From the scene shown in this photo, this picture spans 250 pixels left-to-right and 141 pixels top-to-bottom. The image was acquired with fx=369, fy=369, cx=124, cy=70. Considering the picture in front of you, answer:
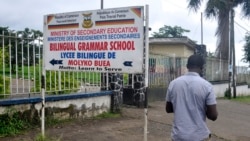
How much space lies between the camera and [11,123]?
6543 millimetres

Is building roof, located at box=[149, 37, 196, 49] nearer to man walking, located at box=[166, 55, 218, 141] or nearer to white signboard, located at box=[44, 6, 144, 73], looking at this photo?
white signboard, located at box=[44, 6, 144, 73]

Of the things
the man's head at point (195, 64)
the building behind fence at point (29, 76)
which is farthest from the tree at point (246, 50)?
the man's head at point (195, 64)

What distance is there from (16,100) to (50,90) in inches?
40.9

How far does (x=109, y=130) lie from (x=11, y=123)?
6.40ft

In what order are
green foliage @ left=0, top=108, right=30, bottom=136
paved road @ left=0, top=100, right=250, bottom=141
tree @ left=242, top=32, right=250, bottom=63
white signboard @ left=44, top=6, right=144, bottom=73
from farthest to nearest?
tree @ left=242, top=32, right=250, bottom=63 < paved road @ left=0, top=100, right=250, bottom=141 < green foliage @ left=0, top=108, right=30, bottom=136 < white signboard @ left=44, top=6, right=144, bottom=73

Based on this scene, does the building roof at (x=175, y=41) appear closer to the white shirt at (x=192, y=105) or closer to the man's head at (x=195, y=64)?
the man's head at (x=195, y=64)

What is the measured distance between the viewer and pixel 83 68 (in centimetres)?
612

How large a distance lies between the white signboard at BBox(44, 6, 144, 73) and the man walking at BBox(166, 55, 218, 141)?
156 cm

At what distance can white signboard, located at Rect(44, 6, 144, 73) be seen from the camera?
5500mm

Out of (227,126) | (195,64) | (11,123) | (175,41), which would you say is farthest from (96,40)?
(175,41)

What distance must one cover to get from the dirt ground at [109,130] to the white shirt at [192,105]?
300 centimetres

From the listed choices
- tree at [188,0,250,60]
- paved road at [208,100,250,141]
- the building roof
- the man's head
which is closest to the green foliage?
the man's head

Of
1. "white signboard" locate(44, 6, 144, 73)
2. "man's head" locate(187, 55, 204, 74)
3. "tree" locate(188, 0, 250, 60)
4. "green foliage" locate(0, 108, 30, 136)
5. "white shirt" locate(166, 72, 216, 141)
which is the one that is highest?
"tree" locate(188, 0, 250, 60)

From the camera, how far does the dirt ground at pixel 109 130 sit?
6.62 meters
